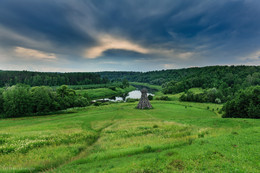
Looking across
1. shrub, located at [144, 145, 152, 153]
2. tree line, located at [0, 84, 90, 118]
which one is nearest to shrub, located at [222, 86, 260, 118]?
shrub, located at [144, 145, 152, 153]

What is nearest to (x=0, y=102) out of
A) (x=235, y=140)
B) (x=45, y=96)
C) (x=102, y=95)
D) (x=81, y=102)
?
(x=45, y=96)

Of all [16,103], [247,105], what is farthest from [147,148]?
[16,103]

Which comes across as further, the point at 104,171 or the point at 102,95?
the point at 102,95

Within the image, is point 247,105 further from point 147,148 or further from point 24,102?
point 24,102

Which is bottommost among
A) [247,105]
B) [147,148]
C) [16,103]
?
[16,103]

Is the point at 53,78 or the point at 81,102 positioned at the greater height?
the point at 53,78

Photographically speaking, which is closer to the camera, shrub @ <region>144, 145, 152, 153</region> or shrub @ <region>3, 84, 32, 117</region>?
shrub @ <region>144, 145, 152, 153</region>

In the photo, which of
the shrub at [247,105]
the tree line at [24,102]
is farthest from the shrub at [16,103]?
the shrub at [247,105]

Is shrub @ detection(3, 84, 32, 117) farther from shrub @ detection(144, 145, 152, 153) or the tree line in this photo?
shrub @ detection(144, 145, 152, 153)

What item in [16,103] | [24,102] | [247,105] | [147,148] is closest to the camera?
[147,148]

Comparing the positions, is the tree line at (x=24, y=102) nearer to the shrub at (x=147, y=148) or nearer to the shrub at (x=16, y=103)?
the shrub at (x=16, y=103)

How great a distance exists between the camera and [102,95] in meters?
128

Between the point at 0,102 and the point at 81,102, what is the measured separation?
31679mm

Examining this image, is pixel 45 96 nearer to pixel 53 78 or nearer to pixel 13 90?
pixel 13 90
